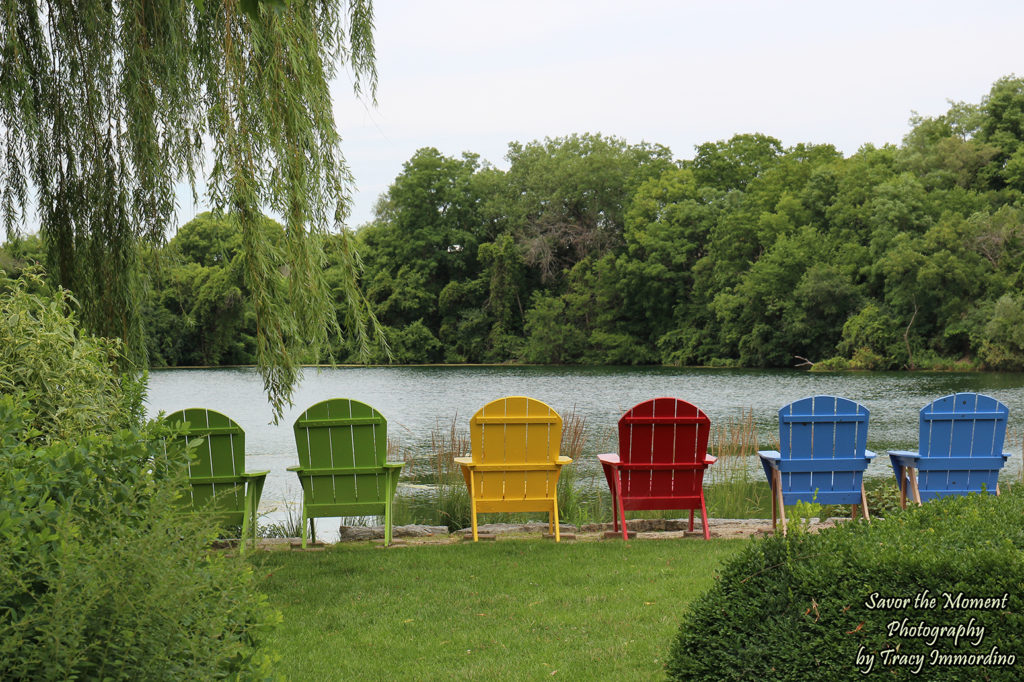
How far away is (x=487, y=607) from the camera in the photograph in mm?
4609

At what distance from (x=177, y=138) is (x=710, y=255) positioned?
1786 inches

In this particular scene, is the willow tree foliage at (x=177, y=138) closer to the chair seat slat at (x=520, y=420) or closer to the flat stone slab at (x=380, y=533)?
the chair seat slat at (x=520, y=420)

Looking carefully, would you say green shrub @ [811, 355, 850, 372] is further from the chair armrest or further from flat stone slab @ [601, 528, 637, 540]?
flat stone slab @ [601, 528, 637, 540]

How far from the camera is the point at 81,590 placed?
1.69 metres

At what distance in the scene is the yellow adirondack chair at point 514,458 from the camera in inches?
246

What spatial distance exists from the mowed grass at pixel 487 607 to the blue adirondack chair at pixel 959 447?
5.48 ft

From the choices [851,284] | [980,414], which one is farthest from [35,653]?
[851,284]

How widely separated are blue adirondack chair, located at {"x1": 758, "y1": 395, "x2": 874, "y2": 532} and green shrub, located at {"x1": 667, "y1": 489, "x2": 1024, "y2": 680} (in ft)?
9.54

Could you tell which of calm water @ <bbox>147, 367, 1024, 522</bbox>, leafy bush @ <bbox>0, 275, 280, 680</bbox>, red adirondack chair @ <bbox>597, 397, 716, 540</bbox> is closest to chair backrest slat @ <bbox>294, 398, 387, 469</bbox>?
red adirondack chair @ <bbox>597, 397, 716, 540</bbox>

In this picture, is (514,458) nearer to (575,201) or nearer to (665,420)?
(665,420)

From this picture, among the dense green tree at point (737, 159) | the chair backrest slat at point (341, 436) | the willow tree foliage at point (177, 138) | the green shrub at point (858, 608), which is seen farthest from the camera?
the dense green tree at point (737, 159)

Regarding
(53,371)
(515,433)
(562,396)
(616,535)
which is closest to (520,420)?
(515,433)

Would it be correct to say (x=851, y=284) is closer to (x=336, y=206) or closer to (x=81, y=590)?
(x=336, y=206)

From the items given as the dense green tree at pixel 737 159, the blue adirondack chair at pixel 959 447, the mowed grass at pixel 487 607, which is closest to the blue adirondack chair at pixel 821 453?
the blue adirondack chair at pixel 959 447
